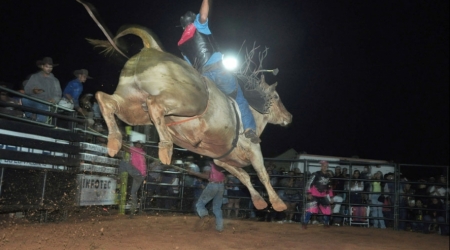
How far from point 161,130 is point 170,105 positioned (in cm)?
29

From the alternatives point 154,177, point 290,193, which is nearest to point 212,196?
point 154,177

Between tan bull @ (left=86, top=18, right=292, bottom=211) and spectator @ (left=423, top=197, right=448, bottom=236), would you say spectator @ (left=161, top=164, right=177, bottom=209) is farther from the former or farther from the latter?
spectator @ (left=423, top=197, right=448, bottom=236)

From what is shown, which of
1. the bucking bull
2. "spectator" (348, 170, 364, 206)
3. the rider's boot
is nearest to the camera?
the bucking bull

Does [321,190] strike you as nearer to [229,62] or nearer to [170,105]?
[229,62]

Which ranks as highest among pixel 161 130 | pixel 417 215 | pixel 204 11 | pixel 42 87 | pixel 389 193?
pixel 204 11

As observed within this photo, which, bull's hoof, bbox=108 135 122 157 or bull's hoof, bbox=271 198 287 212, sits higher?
bull's hoof, bbox=108 135 122 157

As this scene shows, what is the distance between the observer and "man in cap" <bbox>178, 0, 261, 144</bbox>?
491cm

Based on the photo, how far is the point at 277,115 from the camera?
6188mm

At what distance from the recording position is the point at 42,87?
23.7 feet

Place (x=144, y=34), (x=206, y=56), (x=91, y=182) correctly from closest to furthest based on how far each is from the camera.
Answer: (x=144, y=34) < (x=206, y=56) < (x=91, y=182)

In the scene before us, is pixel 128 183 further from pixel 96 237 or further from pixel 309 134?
pixel 309 134

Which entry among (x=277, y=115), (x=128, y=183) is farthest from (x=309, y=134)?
(x=277, y=115)

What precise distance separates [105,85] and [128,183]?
2.37 m

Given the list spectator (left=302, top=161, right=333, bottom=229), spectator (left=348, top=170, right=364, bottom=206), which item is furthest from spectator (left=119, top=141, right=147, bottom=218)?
spectator (left=348, top=170, right=364, bottom=206)
